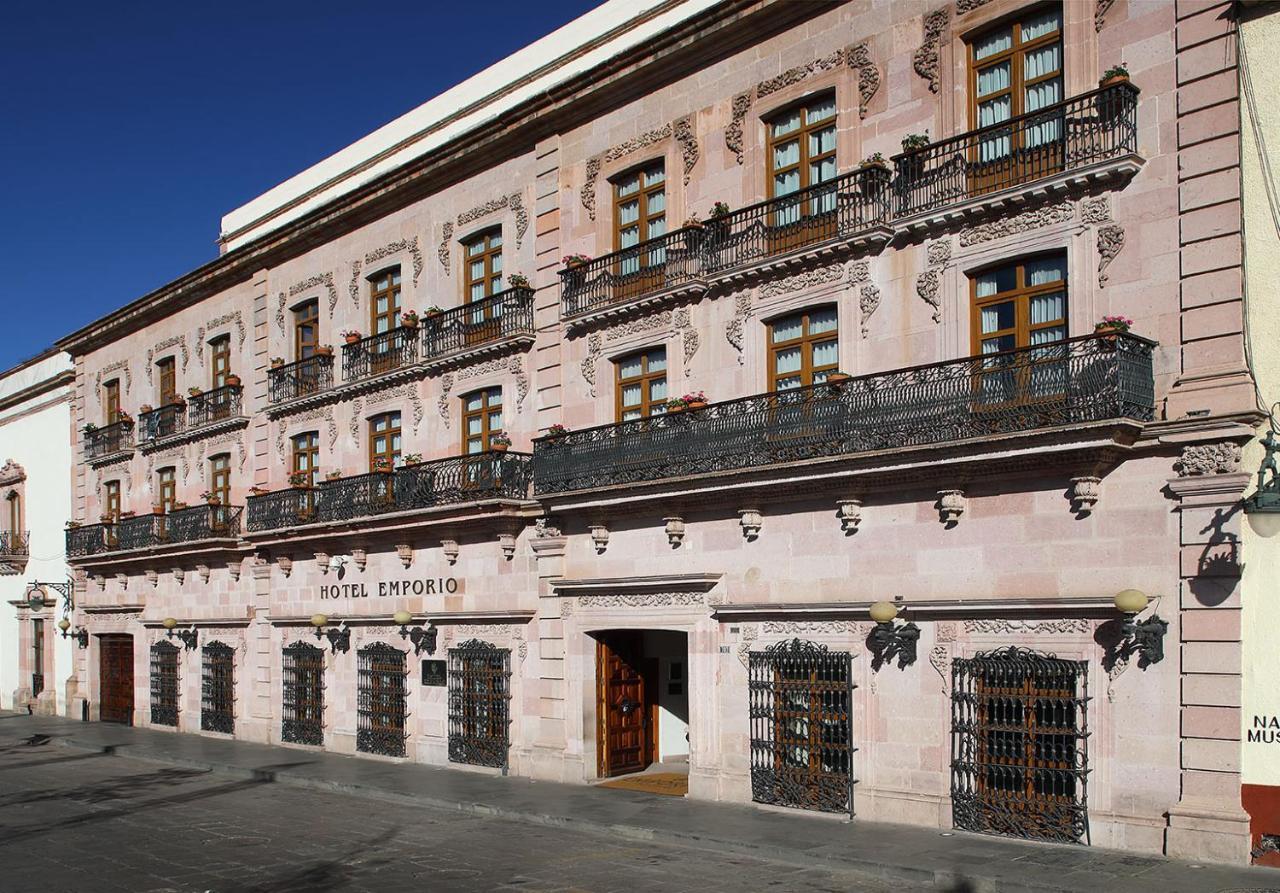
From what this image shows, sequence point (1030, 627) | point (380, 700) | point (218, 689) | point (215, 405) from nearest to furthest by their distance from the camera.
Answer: point (1030, 627)
point (380, 700)
point (218, 689)
point (215, 405)

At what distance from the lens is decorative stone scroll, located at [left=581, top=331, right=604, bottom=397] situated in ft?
72.0

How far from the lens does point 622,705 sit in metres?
22.3

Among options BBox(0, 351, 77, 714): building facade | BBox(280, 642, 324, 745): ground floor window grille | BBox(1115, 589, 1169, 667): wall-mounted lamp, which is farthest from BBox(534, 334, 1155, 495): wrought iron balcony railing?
BBox(0, 351, 77, 714): building facade

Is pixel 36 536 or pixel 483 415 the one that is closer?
pixel 483 415

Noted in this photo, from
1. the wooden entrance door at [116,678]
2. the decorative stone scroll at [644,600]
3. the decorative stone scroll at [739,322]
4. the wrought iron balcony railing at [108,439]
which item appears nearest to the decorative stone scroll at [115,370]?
the wrought iron balcony railing at [108,439]

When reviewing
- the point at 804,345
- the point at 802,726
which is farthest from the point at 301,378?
the point at 802,726

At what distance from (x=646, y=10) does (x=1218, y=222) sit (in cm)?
1200

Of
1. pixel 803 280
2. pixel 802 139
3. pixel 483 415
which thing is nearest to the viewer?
pixel 803 280

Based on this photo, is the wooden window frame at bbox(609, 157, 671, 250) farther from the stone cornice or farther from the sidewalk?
the sidewalk

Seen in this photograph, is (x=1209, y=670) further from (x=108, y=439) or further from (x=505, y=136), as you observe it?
(x=108, y=439)

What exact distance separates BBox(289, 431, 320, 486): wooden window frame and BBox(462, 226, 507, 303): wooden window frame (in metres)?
6.22

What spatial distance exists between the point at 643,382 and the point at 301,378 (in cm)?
1127

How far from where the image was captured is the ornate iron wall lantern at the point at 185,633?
109ft

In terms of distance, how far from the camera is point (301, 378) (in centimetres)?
2930
